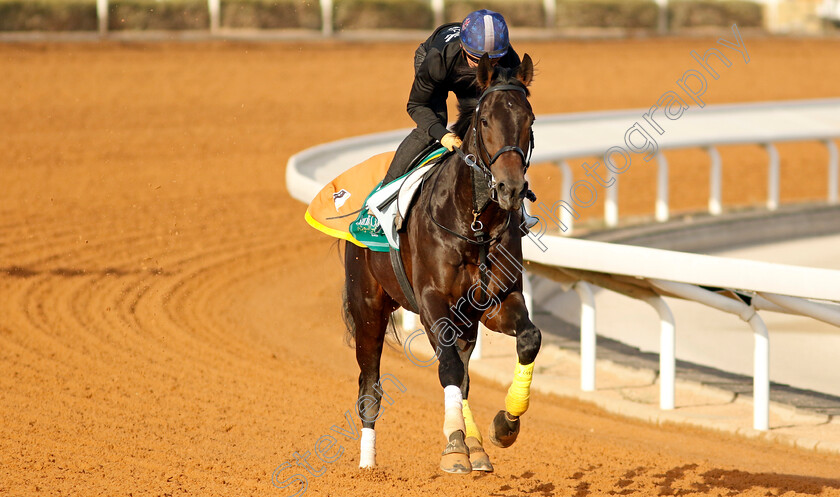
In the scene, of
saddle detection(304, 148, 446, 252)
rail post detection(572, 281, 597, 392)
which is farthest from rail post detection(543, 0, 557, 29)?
saddle detection(304, 148, 446, 252)

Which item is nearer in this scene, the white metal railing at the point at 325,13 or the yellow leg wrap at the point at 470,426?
the yellow leg wrap at the point at 470,426

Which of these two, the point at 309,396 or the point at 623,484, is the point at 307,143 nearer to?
the point at 309,396

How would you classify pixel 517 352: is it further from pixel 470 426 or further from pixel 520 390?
pixel 470 426

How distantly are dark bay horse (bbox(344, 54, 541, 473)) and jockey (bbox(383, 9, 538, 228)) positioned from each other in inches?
5.9

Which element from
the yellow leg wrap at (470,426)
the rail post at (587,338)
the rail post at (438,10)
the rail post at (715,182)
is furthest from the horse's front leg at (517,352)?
the rail post at (438,10)

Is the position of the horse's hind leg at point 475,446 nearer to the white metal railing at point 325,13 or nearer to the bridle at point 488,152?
the bridle at point 488,152

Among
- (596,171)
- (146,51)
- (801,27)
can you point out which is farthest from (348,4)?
(801,27)

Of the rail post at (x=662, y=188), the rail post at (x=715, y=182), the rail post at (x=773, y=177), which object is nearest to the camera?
the rail post at (x=662, y=188)

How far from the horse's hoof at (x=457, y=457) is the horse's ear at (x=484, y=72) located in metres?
1.37

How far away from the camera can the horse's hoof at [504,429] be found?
14.6ft

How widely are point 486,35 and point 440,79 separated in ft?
1.31

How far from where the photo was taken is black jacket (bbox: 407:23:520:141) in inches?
183

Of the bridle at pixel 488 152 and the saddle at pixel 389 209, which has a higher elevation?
the bridle at pixel 488 152

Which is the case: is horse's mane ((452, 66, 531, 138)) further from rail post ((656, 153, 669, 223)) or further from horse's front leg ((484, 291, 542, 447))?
rail post ((656, 153, 669, 223))
